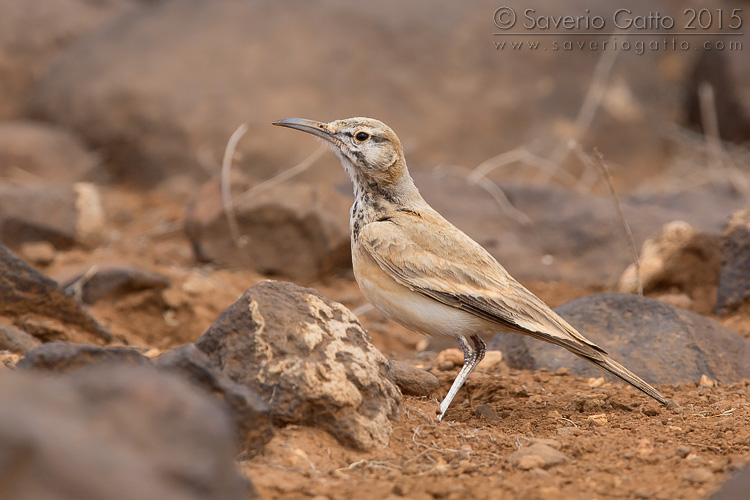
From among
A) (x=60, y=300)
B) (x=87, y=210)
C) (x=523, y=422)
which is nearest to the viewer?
(x=523, y=422)

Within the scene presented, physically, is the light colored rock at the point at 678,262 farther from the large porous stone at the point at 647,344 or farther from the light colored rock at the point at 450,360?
the light colored rock at the point at 450,360

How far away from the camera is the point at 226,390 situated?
313cm

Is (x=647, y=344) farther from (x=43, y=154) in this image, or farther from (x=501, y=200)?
(x=43, y=154)

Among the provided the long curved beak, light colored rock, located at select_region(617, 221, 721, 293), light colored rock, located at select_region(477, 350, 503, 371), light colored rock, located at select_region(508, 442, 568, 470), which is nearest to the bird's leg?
light colored rock, located at select_region(477, 350, 503, 371)

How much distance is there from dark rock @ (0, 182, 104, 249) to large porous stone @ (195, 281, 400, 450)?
16.7ft

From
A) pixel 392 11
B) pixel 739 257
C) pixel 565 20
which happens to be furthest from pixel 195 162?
pixel 739 257

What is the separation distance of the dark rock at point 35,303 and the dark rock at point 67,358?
210cm

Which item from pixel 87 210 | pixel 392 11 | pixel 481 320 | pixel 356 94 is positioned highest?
pixel 392 11

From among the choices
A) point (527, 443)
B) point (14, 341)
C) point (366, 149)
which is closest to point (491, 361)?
point (366, 149)

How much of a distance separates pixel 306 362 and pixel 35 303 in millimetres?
2471

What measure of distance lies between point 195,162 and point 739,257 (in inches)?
285

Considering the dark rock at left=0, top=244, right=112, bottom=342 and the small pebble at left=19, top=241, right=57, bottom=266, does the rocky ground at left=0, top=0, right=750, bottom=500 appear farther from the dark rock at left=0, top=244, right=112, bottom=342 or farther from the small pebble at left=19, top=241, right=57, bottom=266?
the small pebble at left=19, top=241, right=57, bottom=266

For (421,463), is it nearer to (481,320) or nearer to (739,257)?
(481,320)

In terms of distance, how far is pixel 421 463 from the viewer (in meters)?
3.42
